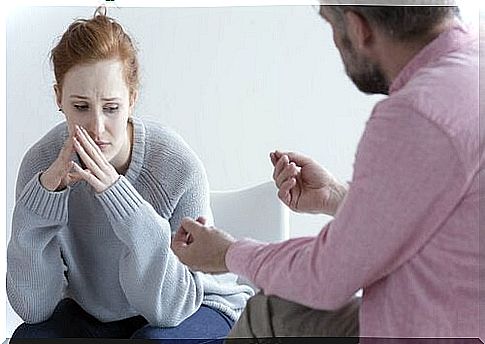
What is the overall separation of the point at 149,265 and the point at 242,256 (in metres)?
0.27

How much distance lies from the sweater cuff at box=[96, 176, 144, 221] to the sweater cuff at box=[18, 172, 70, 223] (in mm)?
56

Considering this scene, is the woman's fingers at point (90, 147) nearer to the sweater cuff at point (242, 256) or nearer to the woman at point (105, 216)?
the woman at point (105, 216)

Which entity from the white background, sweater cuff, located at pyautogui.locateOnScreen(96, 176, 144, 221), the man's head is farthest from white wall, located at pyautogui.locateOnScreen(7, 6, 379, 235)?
the man's head

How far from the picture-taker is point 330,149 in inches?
50.1

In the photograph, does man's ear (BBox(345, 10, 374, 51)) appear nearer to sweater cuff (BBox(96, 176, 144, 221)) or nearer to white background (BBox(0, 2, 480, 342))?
white background (BBox(0, 2, 480, 342))

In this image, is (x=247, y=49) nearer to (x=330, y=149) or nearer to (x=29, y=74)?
(x=330, y=149)

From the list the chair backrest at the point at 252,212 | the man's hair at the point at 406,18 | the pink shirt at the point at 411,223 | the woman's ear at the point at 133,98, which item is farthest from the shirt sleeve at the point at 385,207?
the woman's ear at the point at 133,98

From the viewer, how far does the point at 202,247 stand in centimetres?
112

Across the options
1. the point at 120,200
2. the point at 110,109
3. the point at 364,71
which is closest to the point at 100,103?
the point at 110,109

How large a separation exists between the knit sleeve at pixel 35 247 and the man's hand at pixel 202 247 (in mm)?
216

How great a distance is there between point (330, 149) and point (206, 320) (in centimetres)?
31

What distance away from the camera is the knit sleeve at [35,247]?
1.28 m

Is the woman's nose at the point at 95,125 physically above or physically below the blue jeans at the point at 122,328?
above

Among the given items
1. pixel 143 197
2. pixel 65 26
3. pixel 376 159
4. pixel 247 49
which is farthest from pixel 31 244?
pixel 376 159
